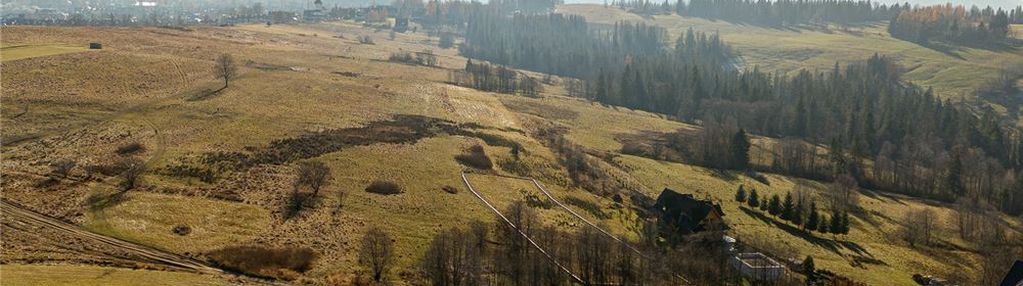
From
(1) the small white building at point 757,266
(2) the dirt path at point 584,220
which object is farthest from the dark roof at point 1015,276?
(2) the dirt path at point 584,220

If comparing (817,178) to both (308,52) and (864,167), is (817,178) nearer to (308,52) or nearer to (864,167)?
Answer: (864,167)

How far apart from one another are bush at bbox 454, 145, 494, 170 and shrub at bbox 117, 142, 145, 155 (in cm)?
2979

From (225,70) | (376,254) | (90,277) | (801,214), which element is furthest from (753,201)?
(225,70)

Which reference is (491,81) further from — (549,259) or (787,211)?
(549,259)

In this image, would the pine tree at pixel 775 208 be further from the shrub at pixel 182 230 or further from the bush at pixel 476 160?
the shrub at pixel 182 230

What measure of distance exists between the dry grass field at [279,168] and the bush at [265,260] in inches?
33.7

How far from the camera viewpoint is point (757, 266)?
175 ft

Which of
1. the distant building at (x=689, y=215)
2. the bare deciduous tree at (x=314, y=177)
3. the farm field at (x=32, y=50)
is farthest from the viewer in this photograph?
the farm field at (x=32, y=50)

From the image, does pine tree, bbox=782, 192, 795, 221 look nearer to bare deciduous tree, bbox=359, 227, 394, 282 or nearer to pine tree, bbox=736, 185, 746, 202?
pine tree, bbox=736, 185, 746, 202

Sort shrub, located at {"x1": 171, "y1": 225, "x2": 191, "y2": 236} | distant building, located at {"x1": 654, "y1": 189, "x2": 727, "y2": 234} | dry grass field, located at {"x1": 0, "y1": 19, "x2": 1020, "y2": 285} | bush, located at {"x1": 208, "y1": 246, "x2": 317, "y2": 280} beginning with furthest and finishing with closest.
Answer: distant building, located at {"x1": 654, "y1": 189, "x2": 727, "y2": 234} → dry grass field, located at {"x1": 0, "y1": 19, "x2": 1020, "y2": 285} → shrub, located at {"x1": 171, "y1": 225, "x2": 191, "y2": 236} → bush, located at {"x1": 208, "y1": 246, "x2": 317, "y2": 280}

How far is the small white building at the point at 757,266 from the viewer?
52334mm

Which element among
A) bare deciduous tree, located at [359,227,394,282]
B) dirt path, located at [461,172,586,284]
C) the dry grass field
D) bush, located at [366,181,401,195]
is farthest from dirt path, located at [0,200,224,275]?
dirt path, located at [461,172,586,284]

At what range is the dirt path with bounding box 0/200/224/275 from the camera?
43188 millimetres

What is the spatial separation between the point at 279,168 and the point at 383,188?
10.2 metres
